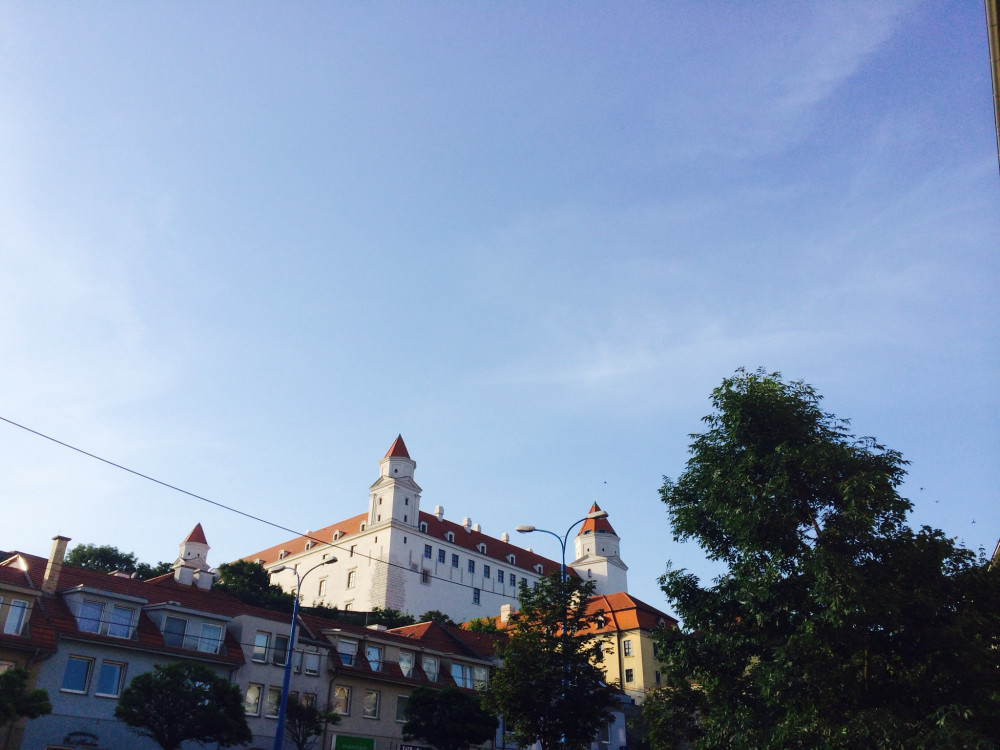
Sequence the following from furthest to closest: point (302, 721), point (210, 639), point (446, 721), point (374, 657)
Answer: point (374, 657) < point (210, 639) < point (446, 721) < point (302, 721)

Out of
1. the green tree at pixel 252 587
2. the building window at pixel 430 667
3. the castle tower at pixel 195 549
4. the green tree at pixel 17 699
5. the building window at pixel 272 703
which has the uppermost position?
the castle tower at pixel 195 549

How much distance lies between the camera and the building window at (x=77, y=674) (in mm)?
34406

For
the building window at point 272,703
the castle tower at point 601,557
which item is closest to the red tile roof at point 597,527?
the castle tower at point 601,557

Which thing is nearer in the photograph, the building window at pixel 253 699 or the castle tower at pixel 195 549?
the building window at pixel 253 699

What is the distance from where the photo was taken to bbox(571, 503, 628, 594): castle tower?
140m

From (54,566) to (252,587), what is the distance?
5378 centimetres

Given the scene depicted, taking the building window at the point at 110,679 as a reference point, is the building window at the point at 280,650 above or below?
above

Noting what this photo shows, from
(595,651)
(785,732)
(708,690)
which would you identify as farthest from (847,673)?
(595,651)

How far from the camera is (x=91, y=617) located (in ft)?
120

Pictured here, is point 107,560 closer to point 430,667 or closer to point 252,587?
point 252,587

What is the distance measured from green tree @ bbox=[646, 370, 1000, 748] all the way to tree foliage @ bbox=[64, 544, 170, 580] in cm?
7144

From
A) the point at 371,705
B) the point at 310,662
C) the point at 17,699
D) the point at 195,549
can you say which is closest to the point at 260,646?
the point at 310,662

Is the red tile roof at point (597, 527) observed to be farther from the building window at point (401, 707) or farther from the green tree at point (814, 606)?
the green tree at point (814, 606)

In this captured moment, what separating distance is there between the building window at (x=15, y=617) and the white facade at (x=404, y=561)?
7491 cm
